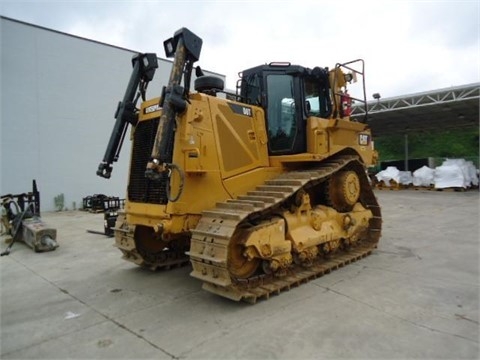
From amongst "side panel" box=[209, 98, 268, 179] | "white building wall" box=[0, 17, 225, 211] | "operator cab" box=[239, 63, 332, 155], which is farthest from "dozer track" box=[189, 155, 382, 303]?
"white building wall" box=[0, 17, 225, 211]

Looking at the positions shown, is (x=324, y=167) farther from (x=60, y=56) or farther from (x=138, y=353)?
(x=60, y=56)

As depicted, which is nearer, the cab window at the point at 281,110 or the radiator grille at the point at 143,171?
the radiator grille at the point at 143,171

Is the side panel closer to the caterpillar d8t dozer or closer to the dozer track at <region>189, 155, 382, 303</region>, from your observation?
the caterpillar d8t dozer

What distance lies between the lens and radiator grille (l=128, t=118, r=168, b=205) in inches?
181

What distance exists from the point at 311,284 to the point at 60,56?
14251mm

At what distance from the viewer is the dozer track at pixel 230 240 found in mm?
3949

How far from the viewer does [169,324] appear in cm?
369

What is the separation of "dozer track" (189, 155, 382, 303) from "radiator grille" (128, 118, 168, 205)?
2.22ft

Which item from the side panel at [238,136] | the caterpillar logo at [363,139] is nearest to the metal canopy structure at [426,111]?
the caterpillar logo at [363,139]

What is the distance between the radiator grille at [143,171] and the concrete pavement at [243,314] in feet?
3.98

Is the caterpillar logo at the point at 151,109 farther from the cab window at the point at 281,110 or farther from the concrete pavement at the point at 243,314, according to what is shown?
the concrete pavement at the point at 243,314

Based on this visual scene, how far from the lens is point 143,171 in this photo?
488 cm

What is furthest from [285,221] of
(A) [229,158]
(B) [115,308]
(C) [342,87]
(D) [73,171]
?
(D) [73,171]

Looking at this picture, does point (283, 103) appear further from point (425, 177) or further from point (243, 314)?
point (425, 177)
